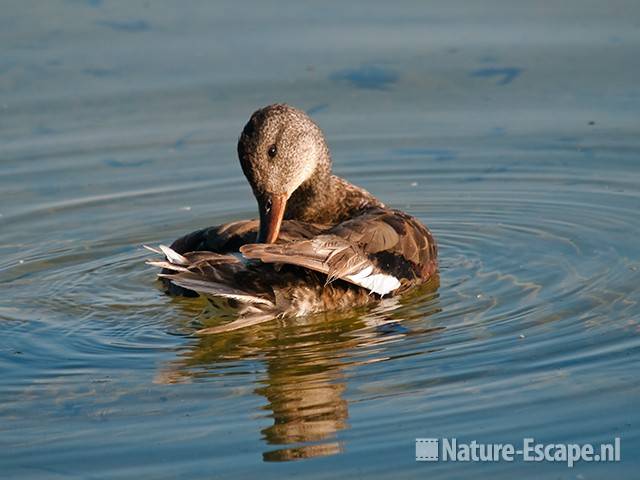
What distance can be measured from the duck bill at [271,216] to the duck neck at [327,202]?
0.64 m

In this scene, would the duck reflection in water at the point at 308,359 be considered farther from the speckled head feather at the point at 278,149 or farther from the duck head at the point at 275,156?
the speckled head feather at the point at 278,149

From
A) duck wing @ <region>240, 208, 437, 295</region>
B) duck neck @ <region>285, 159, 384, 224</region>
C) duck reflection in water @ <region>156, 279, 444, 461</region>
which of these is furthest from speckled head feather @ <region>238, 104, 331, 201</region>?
duck reflection in water @ <region>156, 279, 444, 461</region>

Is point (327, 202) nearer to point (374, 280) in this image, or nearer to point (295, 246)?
point (374, 280)

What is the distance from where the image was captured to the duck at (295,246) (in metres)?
8.18

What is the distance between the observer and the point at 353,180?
11.8 m

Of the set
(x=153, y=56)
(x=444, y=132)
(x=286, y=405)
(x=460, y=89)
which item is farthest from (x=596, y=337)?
(x=153, y=56)

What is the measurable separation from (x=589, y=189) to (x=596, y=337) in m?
3.22

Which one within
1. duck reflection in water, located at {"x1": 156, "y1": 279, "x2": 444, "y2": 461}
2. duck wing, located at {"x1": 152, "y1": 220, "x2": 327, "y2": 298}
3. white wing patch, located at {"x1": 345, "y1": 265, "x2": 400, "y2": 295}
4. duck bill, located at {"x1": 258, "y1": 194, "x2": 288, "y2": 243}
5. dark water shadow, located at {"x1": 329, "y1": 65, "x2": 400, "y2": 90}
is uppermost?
dark water shadow, located at {"x1": 329, "y1": 65, "x2": 400, "y2": 90}

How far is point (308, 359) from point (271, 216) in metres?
1.41

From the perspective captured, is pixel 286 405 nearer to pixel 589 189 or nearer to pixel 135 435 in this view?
pixel 135 435

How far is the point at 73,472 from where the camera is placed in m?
6.58

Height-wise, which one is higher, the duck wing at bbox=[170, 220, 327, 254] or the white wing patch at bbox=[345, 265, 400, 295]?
the duck wing at bbox=[170, 220, 327, 254]

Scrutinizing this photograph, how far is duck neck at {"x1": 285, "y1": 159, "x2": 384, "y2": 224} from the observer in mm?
10078

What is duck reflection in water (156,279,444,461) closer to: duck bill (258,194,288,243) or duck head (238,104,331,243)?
duck bill (258,194,288,243)
